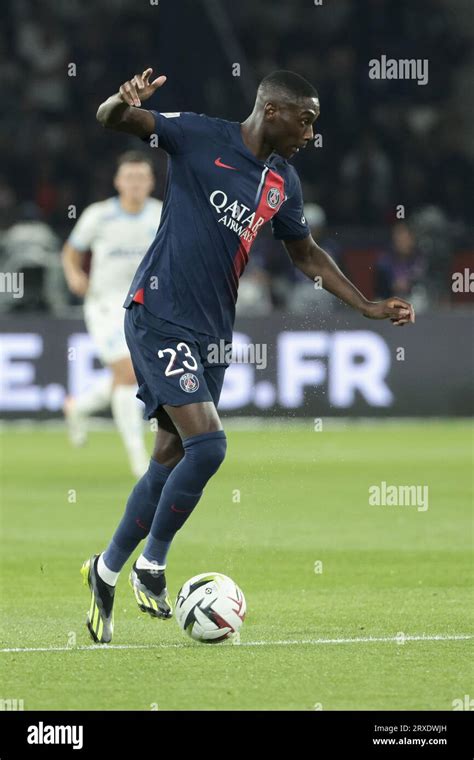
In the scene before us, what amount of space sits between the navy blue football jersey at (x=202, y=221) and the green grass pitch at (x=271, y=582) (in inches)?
57.4

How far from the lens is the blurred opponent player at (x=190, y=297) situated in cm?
692

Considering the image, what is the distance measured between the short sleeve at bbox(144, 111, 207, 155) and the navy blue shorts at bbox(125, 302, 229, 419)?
0.70 m

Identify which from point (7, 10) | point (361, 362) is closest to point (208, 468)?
point (361, 362)

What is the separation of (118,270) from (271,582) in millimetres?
5464

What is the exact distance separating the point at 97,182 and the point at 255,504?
32.2 feet

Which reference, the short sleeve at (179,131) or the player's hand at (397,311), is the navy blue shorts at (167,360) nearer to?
the short sleeve at (179,131)

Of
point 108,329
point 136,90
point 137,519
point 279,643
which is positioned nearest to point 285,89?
point 136,90

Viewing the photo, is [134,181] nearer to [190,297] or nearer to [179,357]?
[190,297]

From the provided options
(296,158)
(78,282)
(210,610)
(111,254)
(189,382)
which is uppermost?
(296,158)

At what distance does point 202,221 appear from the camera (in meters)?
7.07

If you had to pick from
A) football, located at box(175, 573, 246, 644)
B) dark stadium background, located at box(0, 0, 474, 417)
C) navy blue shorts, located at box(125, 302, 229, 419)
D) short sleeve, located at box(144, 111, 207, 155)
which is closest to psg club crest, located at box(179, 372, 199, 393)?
navy blue shorts, located at box(125, 302, 229, 419)

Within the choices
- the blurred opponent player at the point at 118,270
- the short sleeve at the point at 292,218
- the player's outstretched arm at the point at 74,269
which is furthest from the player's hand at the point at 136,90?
the player's outstretched arm at the point at 74,269

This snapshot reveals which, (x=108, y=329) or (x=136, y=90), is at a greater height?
(x=136, y=90)

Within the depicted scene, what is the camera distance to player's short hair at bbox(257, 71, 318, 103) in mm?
6988
